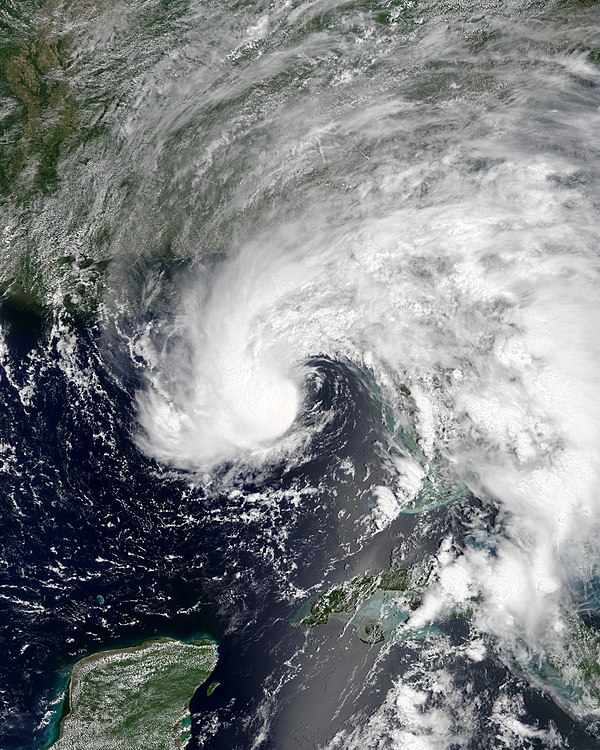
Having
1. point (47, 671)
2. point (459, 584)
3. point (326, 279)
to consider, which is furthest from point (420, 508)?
point (47, 671)

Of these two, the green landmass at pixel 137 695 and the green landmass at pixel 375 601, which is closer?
the green landmass at pixel 375 601

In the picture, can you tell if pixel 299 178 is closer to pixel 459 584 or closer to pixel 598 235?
pixel 598 235

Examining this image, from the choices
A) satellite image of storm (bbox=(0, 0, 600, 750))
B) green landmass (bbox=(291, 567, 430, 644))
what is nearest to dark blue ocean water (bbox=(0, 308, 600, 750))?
satellite image of storm (bbox=(0, 0, 600, 750))

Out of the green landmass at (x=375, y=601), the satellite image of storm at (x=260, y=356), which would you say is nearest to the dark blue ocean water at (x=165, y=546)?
the satellite image of storm at (x=260, y=356)

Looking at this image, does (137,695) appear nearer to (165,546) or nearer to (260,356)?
(165,546)

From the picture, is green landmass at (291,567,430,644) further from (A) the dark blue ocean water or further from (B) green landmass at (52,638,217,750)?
(B) green landmass at (52,638,217,750)

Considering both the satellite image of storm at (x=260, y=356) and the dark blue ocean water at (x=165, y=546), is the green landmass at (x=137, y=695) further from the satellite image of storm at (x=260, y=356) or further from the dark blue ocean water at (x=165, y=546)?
the dark blue ocean water at (x=165, y=546)

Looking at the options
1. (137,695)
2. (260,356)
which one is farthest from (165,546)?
(260,356)
